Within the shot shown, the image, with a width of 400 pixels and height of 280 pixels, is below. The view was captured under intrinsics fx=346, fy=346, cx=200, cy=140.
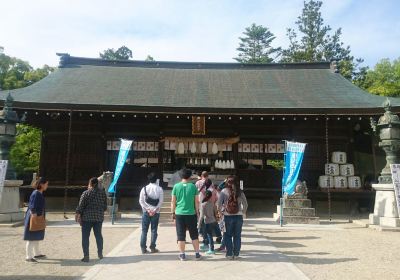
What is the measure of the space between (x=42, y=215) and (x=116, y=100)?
9.12 m

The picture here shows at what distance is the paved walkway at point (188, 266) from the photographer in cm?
522

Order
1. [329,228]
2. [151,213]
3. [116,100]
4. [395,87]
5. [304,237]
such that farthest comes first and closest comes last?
[395,87] → [116,100] → [329,228] → [304,237] → [151,213]

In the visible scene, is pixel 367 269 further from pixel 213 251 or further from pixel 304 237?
pixel 304 237

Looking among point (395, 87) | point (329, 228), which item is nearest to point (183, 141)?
point (329, 228)

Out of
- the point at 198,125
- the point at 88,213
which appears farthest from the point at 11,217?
the point at 198,125

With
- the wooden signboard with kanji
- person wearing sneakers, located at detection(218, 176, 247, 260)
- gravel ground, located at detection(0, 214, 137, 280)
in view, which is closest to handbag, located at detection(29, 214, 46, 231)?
gravel ground, located at detection(0, 214, 137, 280)

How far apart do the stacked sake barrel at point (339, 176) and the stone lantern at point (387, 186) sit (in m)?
2.86

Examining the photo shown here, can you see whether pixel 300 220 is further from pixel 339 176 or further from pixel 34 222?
pixel 34 222

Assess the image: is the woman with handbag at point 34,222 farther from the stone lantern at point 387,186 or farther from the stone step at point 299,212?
the stone lantern at point 387,186

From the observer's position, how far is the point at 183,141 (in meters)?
14.9

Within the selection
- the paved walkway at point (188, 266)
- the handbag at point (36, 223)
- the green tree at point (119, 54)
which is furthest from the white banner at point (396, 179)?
the green tree at point (119, 54)

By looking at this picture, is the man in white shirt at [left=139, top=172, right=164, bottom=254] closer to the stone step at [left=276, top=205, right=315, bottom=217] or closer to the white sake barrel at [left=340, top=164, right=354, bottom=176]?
the stone step at [left=276, top=205, right=315, bottom=217]

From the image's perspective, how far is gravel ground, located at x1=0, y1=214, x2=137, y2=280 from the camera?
212 inches

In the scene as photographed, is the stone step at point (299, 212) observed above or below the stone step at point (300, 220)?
above
